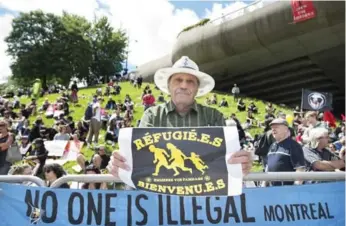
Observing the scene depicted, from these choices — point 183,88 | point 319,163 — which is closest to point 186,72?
point 183,88

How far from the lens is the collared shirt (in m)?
3.71

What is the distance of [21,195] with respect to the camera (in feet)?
11.5

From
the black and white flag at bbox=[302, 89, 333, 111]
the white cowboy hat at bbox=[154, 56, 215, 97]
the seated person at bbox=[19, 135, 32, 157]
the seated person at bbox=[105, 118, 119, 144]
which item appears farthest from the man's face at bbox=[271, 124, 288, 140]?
the seated person at bbox=[105, 118, 119, 144]

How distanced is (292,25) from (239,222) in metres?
27.4

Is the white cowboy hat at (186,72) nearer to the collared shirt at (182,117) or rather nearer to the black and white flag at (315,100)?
the collared shirt at (182,117)

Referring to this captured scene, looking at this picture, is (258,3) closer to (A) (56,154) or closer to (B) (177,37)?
(B) (177,37)

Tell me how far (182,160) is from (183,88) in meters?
0.66

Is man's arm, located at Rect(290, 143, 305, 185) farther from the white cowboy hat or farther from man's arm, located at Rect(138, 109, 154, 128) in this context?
man's arm, located at Rect(138, 109, 154, 128)

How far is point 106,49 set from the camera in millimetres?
69938

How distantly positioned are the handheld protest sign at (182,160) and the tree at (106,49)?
65.0 m

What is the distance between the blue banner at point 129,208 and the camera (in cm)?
348

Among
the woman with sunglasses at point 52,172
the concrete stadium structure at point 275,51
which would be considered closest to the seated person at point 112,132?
the woman with sunglasses at point 52,172

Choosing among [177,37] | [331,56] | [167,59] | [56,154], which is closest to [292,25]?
[331,56]

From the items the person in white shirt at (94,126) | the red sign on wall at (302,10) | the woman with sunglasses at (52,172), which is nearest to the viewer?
the woman with sunglasses at (52,172)
